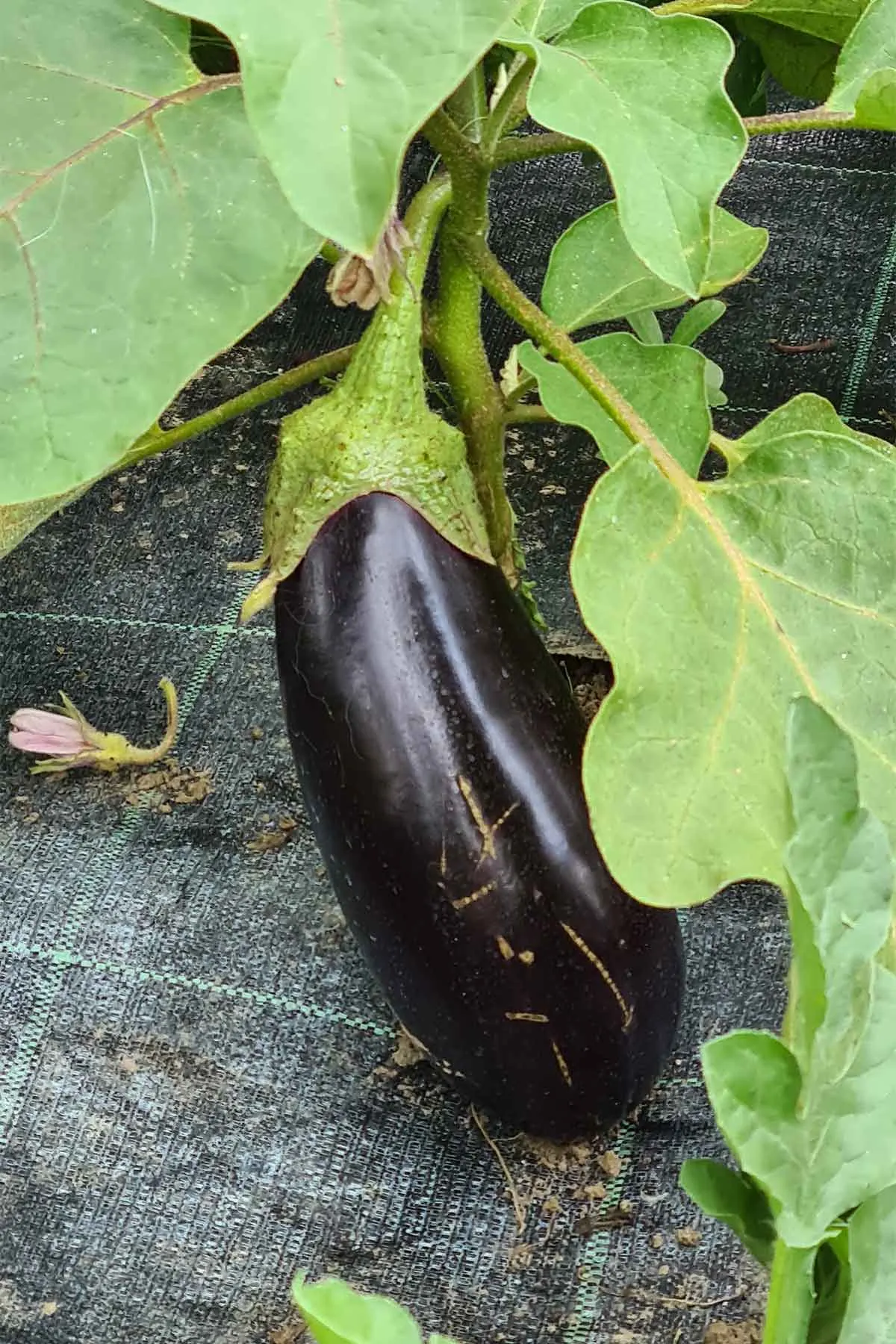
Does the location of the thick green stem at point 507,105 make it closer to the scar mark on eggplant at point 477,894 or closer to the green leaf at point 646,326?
the green leaf at point 646,326

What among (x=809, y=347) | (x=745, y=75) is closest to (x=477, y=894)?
(x=745, y=75)

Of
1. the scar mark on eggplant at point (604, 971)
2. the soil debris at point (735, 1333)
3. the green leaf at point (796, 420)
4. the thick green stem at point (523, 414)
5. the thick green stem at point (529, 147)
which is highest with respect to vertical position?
the thick green stem at point (529, 147)

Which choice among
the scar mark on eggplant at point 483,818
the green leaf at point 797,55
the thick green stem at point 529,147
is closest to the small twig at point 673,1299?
the scar mark on eggplant at point 483,818

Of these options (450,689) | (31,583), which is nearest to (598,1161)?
(450,689)

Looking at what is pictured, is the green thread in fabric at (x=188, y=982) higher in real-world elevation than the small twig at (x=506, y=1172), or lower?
lower

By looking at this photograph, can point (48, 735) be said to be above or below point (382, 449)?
below

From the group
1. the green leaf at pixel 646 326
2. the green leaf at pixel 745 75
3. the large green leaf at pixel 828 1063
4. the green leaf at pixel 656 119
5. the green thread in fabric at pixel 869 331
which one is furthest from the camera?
the green thread in fabric at pixel 869 331

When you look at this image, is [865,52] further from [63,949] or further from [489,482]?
[63,949]

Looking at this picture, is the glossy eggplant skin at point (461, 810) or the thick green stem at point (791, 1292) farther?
the glossy eggplant skin at point (461, 810)
